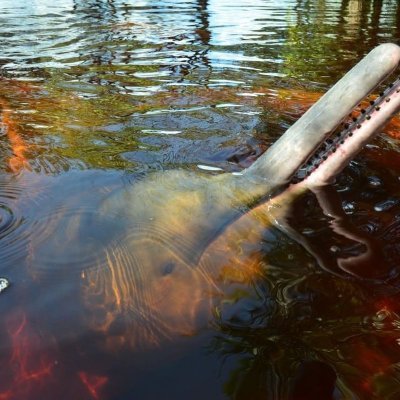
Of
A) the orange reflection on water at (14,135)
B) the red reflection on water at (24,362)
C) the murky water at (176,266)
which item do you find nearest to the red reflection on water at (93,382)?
the murky water at (176,266)

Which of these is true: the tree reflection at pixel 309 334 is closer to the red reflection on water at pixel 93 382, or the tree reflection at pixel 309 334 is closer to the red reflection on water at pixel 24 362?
the red reflection on water at pixel 93 382

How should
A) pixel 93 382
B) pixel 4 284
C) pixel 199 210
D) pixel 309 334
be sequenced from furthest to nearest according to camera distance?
pixel 199 210
pixel 4 284
pixel 309 334
pixel 93 382

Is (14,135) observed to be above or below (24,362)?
below

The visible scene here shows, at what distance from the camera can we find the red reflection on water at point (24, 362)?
219 centimetres

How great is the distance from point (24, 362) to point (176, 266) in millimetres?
1083

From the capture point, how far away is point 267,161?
3.92 metres

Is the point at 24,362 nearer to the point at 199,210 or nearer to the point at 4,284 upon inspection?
the point at 4,284

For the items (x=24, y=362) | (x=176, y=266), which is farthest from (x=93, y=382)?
(x=176, y=266)

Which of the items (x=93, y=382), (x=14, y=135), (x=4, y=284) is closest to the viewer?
(x=93, y=382)

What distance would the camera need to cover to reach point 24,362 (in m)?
2.34

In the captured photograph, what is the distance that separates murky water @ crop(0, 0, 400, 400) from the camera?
A: 2.31 m

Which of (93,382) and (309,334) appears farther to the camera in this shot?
(309,334)

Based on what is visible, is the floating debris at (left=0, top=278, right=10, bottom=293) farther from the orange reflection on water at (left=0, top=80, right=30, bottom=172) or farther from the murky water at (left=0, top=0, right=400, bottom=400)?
the orange reflection on water at (left=0, top=80, right=30, bottom=172)

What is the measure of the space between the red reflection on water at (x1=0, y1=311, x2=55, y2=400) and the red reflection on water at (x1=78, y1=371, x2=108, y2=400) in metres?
0.17
